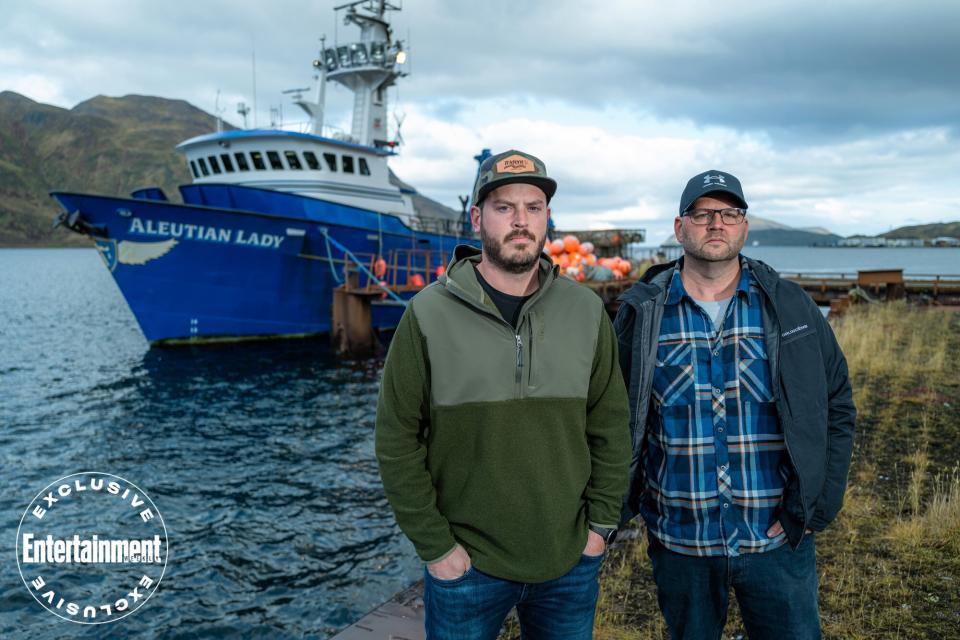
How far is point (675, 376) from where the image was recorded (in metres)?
2.24

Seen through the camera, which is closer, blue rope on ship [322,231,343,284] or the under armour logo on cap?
the under armour logo on cap

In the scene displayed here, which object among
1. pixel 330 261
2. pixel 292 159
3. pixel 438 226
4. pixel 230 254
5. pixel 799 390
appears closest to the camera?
pixel 799 390


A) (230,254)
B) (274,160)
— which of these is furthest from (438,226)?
(230,254)

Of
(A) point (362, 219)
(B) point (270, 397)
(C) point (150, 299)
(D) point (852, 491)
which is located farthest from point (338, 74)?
(D) point (852, 491)

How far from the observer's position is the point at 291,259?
711 inches

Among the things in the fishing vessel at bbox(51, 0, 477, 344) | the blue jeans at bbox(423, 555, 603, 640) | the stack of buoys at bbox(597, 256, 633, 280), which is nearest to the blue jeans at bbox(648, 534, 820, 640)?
the blue jeans at bbox(423, 555, 603, 640)

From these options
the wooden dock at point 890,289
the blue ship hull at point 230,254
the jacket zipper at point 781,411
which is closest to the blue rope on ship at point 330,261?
the blue ship hull at point 230,254

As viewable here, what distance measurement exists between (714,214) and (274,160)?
62.9ft

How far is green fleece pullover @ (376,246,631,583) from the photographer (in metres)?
1.94

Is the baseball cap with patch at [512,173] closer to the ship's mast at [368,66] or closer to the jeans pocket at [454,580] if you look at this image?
the jeans pocket at [454,580]

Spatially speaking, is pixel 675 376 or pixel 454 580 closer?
pixel 454 580

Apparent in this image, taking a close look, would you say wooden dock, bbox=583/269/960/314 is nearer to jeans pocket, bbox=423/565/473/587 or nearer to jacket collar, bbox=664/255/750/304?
jacket collar, bbox=664/255/750/304

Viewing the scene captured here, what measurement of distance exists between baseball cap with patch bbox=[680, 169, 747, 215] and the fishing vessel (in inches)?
→ 567

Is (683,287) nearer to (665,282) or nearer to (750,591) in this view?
(665,282)
